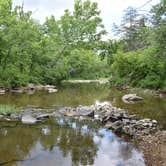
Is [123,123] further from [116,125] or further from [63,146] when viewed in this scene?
[63,146]

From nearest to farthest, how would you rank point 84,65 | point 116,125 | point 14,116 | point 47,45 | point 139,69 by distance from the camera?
point 116,125
point 14,116
point 139,69
point 47,45
point 84,65

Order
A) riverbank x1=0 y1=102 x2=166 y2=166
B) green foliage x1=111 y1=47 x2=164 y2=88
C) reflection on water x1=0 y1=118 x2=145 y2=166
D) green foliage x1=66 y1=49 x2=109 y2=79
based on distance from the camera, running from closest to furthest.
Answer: reflection on water x1=0 y1=118 x2=145 y2=166 → riverbank x1=0 y1=102 x2=166 y2=166 → green foliage x1=111 y1=47 x2=164 y2=88 → green foliage x1=66 y1=49 x2=109 y2=79

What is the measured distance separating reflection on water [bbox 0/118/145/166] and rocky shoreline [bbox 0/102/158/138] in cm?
63

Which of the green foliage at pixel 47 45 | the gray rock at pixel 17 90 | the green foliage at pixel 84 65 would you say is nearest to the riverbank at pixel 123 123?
the gray rock at pixel 17 90

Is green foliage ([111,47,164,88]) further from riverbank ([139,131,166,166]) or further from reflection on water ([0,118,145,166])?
riverbank ([139,131,166,166])

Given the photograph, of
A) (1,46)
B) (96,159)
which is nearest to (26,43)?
(1,46)

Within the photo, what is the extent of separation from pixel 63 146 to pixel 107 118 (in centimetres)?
445

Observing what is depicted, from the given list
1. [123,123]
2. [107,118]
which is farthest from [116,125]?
[107,118]

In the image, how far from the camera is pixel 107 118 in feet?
45.4

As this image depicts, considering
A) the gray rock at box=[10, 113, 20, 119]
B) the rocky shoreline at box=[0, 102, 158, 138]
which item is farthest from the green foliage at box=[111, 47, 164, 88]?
the gray rock at box=[10, 113, 20, 119]

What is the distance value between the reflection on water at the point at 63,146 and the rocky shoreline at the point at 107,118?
627 mm

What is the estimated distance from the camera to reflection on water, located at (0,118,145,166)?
330 inches

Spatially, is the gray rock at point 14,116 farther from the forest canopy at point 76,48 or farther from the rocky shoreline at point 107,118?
the forest canopy at point 76,48

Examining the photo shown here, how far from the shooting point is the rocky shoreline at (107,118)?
11.9m
